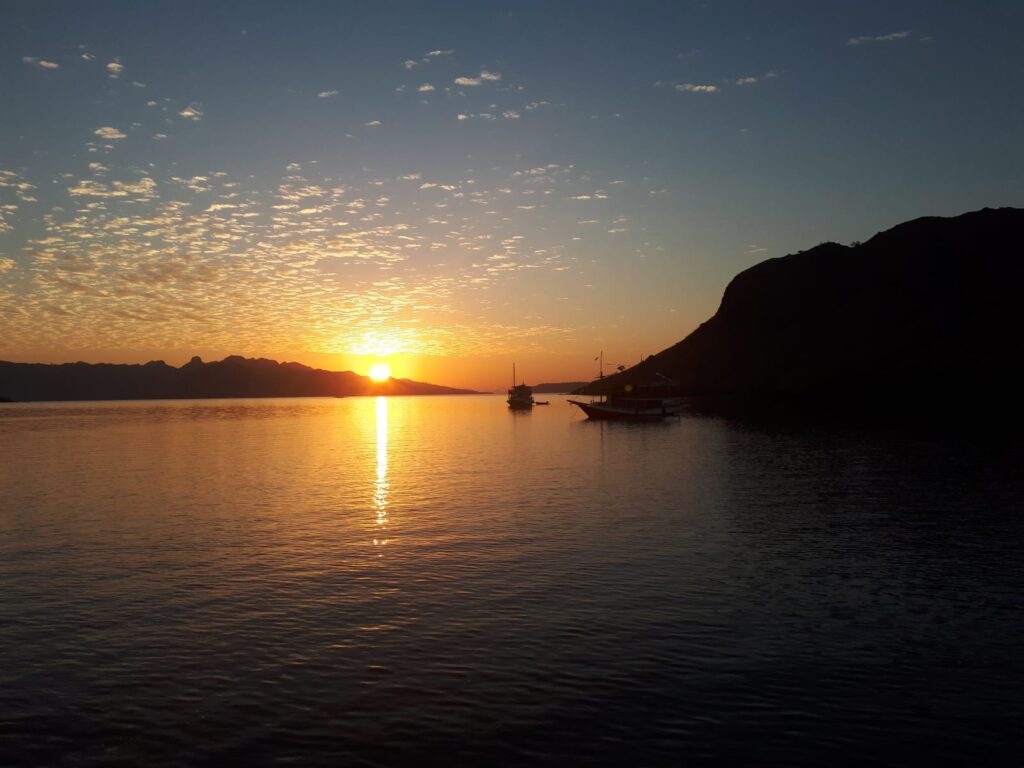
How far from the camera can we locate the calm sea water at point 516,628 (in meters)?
15.5

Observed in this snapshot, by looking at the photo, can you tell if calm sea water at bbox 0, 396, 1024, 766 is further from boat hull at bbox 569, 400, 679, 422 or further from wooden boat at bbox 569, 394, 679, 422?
wooden boat at bbox 569, 394, 679, 422

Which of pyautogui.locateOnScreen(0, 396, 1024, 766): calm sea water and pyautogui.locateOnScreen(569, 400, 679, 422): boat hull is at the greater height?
pyautogui.locateOnScreen(569, 400, 679, 422): boat hull

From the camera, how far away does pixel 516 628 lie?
2272 cm

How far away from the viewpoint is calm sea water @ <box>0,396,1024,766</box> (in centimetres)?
1548

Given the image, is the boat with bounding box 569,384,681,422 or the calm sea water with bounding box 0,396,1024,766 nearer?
the calm sea water with bounding box 0,396,1024,766

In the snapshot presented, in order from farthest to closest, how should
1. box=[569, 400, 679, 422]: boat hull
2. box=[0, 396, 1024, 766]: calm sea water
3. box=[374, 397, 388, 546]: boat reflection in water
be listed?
box=[569, 400, 679, 422]: boat hull → box=[374, 397, 388, 546]: boat reflection in water → box=[0, 396, 1024, 766]: calm sea water

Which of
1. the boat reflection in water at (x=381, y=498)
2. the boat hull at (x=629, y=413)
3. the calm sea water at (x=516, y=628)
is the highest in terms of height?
the boat hull at (x=629, y=413)

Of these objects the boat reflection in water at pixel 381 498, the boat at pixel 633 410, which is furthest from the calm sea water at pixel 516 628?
the boat at pixel 633 410

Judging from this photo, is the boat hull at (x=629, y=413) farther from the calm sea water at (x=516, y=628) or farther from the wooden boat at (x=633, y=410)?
the calm sea water at (x=516, y=628)

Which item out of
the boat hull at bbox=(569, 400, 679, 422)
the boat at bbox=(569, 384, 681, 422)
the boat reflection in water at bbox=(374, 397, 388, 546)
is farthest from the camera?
the boat at bbox=(569, 384, 681, 422)

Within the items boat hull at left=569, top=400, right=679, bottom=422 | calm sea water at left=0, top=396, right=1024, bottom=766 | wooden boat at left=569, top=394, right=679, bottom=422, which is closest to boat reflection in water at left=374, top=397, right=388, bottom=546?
calm sea water at left=0, top=396, right=1024, bottom=766

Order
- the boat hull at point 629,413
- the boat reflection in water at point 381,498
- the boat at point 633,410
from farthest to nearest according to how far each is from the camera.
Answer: the boat at point 633,410 < the boat hull at point 629,413 < the boat reflection in water at point 381,498

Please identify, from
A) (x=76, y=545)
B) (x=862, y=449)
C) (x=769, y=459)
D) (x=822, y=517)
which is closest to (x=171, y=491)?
(x=76, y=545)

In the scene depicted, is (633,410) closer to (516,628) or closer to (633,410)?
(633,410)
